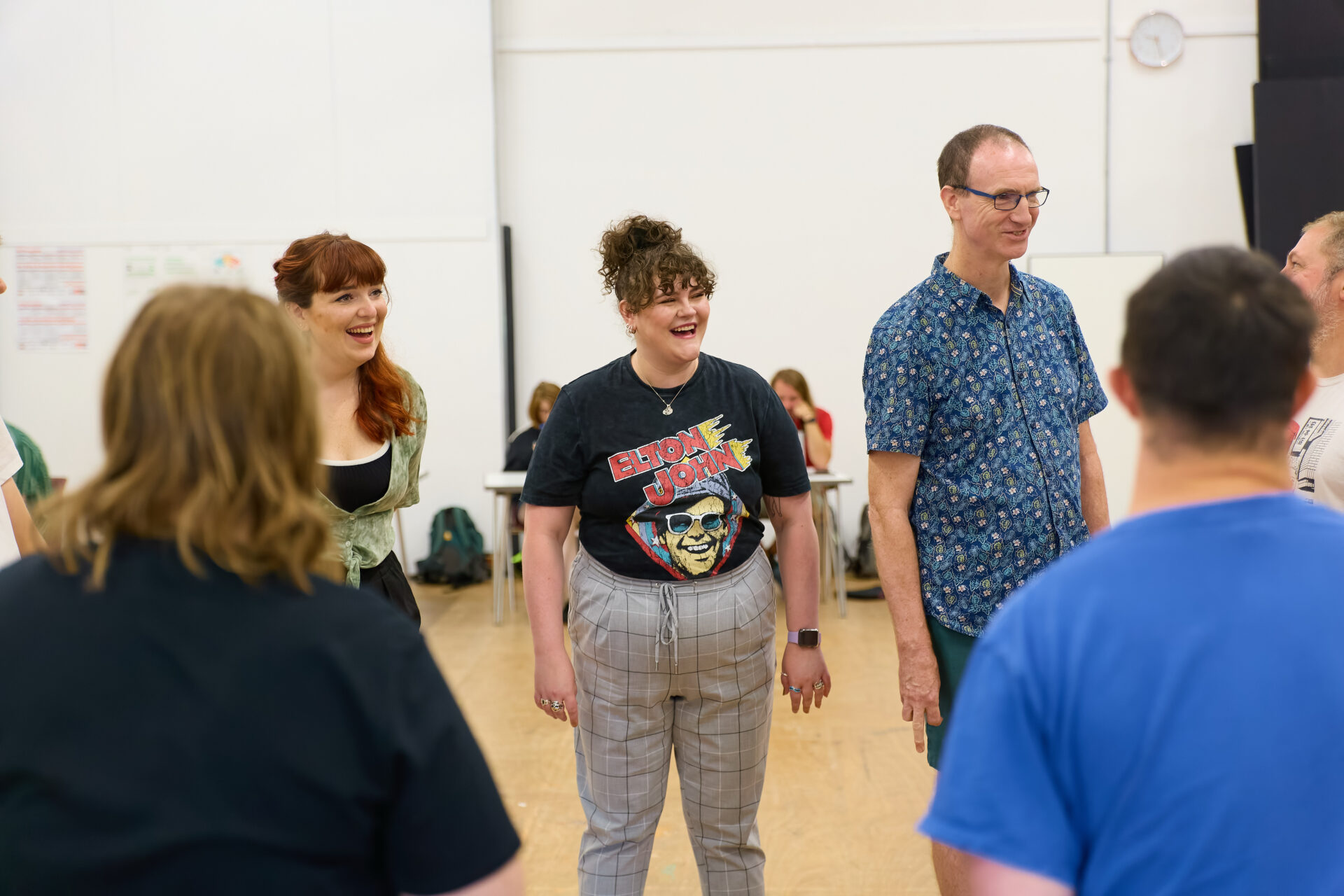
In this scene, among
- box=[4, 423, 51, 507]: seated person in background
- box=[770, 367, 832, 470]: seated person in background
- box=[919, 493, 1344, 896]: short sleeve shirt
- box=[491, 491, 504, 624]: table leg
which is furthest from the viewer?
box=[770, 367, 832, 470]: seated person in background

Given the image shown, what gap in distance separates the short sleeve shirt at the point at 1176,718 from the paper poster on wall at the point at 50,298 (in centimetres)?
731

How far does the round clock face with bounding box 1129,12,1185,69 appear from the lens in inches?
263

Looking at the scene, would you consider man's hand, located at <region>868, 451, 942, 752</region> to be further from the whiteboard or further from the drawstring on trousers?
the whiteboard

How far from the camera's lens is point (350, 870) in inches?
34.6

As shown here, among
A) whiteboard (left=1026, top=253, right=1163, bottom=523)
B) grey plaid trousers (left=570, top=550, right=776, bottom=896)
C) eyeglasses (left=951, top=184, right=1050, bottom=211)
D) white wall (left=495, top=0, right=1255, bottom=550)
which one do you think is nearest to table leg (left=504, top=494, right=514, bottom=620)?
white wall (left=495, top=0, right=1255, bottom=550)

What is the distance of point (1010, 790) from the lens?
2.72 feet

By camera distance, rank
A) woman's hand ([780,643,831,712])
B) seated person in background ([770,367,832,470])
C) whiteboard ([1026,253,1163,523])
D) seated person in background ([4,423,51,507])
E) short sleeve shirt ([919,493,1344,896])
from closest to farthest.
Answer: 1. short sleeve shirt ([919,493,1344,896])
2. woman's hand ([780,643,831,712])
3. seated person in background ([4,423,51,507])
4. seated person in background ([770,367,832,470])
5. whiteboard ([1026,253,1163,523])

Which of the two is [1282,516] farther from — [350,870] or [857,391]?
[857,391]

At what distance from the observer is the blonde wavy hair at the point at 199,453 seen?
0.85 m

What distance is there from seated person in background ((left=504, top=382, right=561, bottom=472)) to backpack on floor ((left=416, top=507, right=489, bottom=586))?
→ 31.2 inches

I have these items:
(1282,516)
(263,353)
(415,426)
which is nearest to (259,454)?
(263,353)

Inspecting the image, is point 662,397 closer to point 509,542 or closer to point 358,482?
point 358,482

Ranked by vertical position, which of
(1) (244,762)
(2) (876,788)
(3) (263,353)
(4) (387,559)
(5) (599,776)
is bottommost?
(2) (876,788)

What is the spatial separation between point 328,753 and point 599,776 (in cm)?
129
